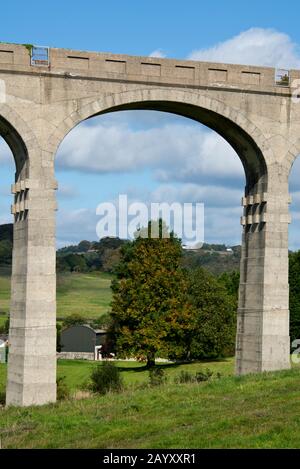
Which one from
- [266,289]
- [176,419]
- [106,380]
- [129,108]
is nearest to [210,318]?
[106,380]

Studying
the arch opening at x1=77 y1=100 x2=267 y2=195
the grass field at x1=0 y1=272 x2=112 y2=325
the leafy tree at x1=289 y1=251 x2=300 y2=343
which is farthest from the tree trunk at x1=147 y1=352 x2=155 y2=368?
the grass field at x1=0 y1=272 x2=112 y2=325

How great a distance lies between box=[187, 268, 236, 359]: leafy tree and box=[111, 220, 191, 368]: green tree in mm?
6219

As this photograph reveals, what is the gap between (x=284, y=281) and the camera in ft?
99.9

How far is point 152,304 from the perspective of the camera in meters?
59.3

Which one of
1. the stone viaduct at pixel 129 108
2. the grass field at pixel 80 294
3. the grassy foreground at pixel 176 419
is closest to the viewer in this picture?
the grassy foreground at pixel 176 419

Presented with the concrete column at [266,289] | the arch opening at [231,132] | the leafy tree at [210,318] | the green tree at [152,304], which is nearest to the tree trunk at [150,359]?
the green tree at [152,304]

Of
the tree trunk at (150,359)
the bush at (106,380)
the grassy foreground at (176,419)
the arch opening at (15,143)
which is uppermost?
the arch opening at (15,143)

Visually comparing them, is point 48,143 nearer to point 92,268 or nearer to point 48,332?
point 48,332

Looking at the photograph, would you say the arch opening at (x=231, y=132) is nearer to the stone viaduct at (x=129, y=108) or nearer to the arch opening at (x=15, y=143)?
the stone viaduct at (x=129, y=108)

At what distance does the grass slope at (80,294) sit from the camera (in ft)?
388

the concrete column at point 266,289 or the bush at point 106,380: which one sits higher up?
the concrete column at point 266,289

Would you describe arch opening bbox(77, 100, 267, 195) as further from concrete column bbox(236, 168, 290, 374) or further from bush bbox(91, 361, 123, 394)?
bush bbox(91, 361, 123, 394)

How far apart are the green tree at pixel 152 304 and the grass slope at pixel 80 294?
170 ft
